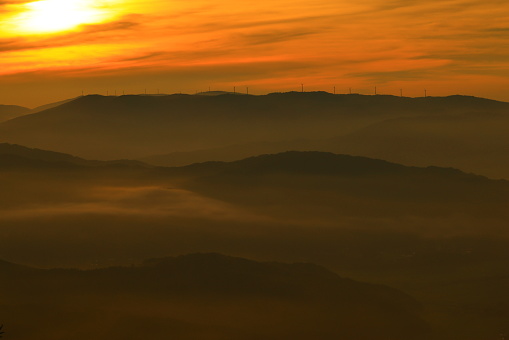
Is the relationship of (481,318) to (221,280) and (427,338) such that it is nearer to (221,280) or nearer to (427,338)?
(427,338)

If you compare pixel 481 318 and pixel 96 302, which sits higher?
pixel 96 302

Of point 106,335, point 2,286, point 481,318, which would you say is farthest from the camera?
point 481,318

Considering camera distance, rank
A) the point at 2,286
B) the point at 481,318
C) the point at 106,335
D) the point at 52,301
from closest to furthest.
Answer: the point at 106,335 → the point at 52,301 → the point at 2,286 → the point at 481,318

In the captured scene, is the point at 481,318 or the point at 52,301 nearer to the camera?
the point at 52,301

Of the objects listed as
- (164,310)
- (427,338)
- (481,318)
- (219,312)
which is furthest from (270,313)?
(481,318)

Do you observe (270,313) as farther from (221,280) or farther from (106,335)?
(106,335)

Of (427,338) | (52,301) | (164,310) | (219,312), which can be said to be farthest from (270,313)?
(52,301)
